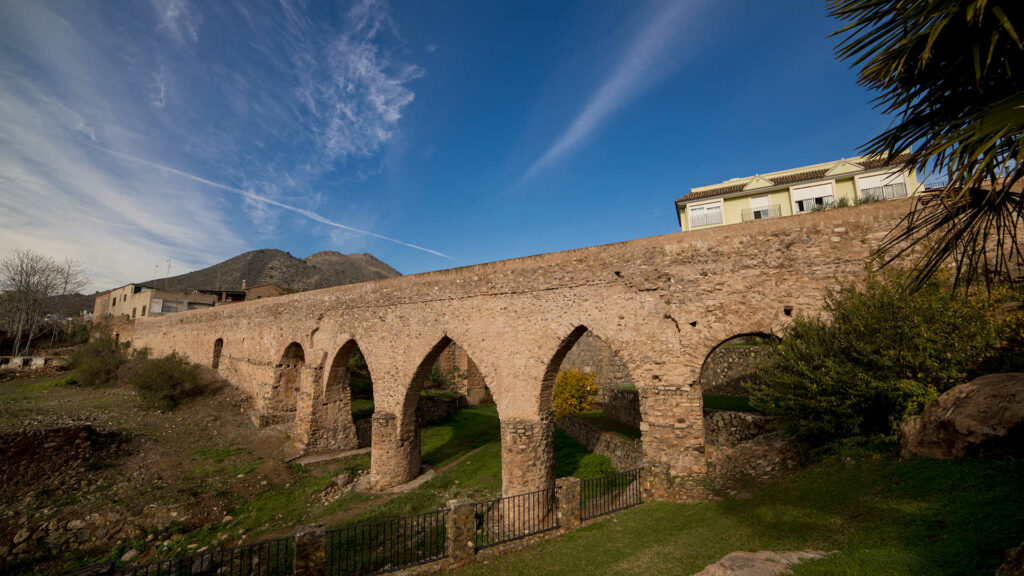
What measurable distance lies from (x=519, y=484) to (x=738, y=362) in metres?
13.4

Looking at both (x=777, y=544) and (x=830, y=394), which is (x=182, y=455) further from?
(x=830, y=394)

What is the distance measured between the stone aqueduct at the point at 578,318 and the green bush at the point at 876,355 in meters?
0.78

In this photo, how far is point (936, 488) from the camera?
5.32 m

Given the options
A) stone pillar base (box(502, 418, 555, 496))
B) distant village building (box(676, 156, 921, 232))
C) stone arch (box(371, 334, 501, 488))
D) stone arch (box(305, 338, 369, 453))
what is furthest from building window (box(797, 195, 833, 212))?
stone arch (box(305, 338, 369, 453))

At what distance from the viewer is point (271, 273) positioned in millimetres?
90438

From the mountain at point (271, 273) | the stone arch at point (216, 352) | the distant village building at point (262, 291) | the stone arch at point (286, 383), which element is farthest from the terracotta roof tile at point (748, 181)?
the mountain at point (271, 273)

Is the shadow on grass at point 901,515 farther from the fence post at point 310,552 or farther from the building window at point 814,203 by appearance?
the building window at point 814,203

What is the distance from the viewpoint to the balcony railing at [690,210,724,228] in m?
28.7

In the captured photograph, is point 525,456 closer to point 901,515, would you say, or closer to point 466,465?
point 466,465

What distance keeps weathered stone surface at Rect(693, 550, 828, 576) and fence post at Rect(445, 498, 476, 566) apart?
12.7 feet

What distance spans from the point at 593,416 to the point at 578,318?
12161 mm

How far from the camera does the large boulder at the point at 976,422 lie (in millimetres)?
5199

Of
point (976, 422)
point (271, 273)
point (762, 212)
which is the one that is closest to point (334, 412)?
point (976, 422)

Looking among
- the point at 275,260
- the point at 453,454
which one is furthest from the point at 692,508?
the point at 275,260
